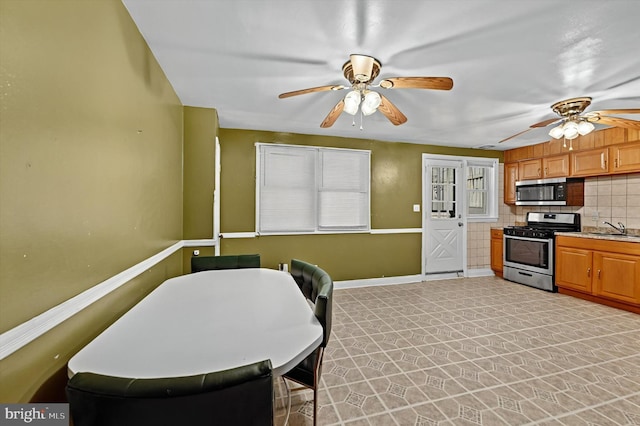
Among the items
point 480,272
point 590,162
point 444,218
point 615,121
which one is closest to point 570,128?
point 615,121

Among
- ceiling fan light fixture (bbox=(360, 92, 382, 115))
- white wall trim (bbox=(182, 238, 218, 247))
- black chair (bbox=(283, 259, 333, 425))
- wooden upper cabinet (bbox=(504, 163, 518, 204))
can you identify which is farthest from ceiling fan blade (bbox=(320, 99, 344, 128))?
wooden upper cabinet (bbox=(504, 163, 518, 204))

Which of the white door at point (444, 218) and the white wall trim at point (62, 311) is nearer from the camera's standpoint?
the white wall trim at point (62, 311)

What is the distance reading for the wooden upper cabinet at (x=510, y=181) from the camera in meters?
5.21

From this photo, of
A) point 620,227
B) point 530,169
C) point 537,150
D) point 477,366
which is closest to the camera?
point 477,366

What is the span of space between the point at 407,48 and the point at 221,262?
2.18 meters

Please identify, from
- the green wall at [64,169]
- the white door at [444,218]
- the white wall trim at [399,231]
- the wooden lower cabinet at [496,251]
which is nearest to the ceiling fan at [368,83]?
the green wall at [64,169]

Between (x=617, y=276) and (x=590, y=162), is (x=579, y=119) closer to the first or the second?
(x=590, y=162)

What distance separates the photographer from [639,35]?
5.89ft

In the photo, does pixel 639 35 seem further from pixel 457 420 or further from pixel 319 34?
pixel 457 420

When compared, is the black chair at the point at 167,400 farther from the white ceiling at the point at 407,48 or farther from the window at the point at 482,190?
the window at the point at 482,190

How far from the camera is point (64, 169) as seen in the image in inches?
41.9

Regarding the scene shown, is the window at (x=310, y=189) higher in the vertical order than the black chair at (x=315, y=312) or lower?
higher

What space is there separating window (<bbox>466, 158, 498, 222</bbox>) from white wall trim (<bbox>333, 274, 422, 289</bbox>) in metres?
1.59

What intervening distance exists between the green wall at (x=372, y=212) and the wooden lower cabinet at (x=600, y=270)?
2011 mm
